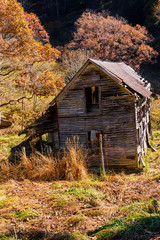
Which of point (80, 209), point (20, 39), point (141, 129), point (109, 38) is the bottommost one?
point (80, 209)

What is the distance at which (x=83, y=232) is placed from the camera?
5352 millimetres

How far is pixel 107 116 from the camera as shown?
1426cm

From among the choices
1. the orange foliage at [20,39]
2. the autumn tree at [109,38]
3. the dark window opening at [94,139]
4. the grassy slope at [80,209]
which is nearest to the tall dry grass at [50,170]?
the grassy slope at [80,209]

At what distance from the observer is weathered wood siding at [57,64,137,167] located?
13.9 metres

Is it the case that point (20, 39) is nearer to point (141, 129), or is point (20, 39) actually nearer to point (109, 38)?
point (141, 129)

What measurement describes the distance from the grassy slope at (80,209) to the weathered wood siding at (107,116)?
497cm

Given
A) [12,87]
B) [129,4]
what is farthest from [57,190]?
[129,4]

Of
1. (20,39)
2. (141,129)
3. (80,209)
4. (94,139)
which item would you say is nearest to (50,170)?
(80,209)

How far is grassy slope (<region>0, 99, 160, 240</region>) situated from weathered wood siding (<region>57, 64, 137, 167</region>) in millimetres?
4974

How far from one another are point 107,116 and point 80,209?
27.2 feet

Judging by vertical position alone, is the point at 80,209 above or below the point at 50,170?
below

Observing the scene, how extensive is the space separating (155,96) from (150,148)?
1629 cm

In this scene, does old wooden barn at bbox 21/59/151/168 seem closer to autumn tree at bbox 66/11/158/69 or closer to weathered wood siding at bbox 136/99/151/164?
weathered wood siding at bbox 136/99/151/164

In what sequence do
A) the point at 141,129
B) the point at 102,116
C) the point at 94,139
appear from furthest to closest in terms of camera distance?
the point at 141,129 → the point at 94,139 → the point at 102,116
